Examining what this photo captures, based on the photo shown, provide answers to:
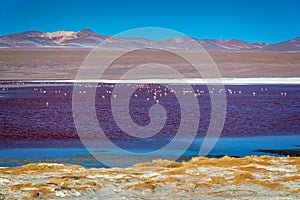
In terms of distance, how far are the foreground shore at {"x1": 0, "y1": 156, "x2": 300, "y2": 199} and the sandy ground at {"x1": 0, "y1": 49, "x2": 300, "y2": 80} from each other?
79.3 meters

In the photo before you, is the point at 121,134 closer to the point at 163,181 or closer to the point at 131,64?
the point at 163,181

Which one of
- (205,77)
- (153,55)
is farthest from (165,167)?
(153,55)

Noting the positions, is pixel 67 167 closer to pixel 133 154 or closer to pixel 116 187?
pixel 116 187

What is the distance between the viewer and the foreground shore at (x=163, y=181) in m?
10.3

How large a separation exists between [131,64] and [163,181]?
330 feet

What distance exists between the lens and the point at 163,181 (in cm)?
1156

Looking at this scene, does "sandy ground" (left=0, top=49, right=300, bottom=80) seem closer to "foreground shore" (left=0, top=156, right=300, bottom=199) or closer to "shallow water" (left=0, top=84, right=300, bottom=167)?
"shallow water" (left=0, top=84, right=300, bottom=167)

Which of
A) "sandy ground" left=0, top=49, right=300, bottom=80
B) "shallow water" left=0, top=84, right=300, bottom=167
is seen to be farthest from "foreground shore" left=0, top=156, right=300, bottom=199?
"sandy ground" left=0, top=49, right=300, bottom=80

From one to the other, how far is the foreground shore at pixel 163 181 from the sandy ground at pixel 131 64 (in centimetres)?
7933

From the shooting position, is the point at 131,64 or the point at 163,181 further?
the point at 131,64

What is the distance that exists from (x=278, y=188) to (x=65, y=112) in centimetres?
2137

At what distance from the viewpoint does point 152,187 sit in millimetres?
10891

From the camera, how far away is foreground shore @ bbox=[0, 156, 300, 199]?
33.8 ft

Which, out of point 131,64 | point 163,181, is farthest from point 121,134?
point 131,64
